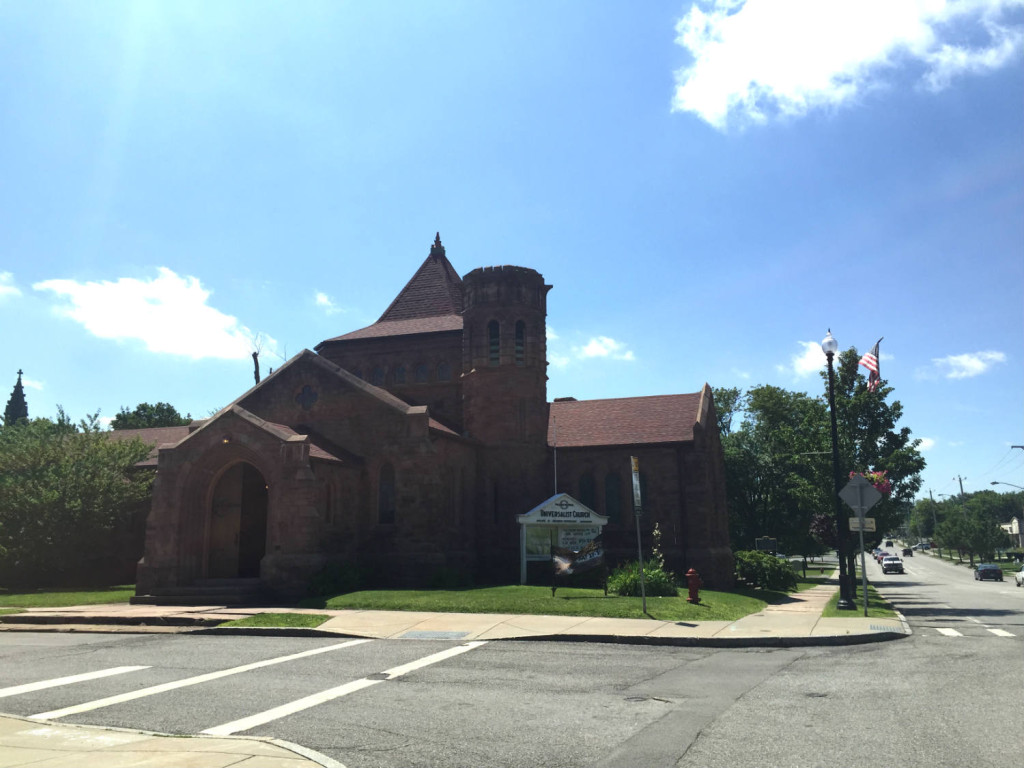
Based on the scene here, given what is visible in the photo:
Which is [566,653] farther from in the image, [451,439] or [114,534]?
[114,534]

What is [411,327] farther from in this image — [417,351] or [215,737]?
[215,737]

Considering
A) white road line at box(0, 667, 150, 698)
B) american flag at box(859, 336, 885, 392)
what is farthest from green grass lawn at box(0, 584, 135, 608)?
american flag at box(859, 336, 885, 392)

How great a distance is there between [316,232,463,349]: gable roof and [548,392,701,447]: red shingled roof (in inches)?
256

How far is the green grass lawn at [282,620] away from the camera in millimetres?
16812

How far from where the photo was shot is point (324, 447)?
26.0m

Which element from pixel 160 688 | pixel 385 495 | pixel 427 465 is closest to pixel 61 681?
pixel 160 688

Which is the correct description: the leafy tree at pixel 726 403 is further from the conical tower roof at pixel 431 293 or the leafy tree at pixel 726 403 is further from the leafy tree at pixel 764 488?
the conical tower roof at pixel 431 293

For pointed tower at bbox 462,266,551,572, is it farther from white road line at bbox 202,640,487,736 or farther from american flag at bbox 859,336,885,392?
white road line at bbox 202,640,487,736

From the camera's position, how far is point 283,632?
16.2 m

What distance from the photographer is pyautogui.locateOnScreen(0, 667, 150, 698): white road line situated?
1034cm

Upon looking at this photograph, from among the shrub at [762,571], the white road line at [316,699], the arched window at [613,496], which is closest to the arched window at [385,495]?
the arched window at [613,496]

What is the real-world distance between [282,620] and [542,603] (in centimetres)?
621

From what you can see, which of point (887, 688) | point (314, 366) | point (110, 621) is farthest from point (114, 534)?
point (887, 688)

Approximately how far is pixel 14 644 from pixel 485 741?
43.2ft
